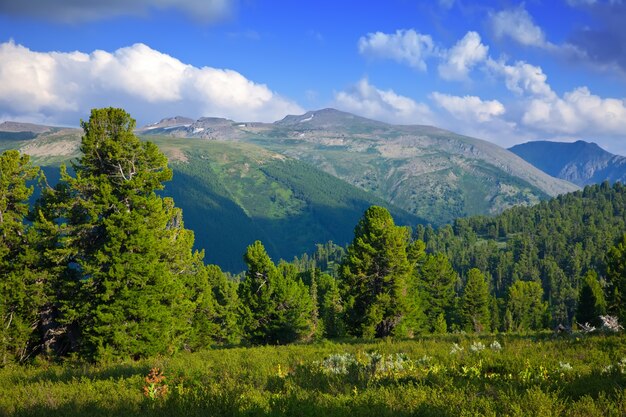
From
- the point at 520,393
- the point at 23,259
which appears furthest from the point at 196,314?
the point at 520,393

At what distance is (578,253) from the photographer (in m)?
184

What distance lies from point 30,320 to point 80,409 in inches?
717

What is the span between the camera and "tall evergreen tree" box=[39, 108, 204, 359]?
2220cm

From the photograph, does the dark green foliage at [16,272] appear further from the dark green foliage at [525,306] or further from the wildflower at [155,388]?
the dark green foliage at [525,306]

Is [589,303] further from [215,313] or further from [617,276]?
[215,313]

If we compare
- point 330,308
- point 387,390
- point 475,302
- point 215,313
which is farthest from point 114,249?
point 475,302

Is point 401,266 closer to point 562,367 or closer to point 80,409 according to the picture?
point 562,367

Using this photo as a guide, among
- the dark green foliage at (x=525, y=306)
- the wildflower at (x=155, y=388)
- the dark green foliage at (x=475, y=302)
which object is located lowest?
the dark green foliage at (x=525, y=306)

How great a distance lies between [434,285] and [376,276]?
117ft

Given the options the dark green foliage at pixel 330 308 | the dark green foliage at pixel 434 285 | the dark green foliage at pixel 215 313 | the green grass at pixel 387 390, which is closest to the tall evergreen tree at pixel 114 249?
the green grass at pixel 387 390

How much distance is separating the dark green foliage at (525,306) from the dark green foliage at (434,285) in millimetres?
24438

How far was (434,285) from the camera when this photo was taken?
71938 mm

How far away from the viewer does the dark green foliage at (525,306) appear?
90588 millimetres

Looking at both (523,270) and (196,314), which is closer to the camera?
(196,314)
